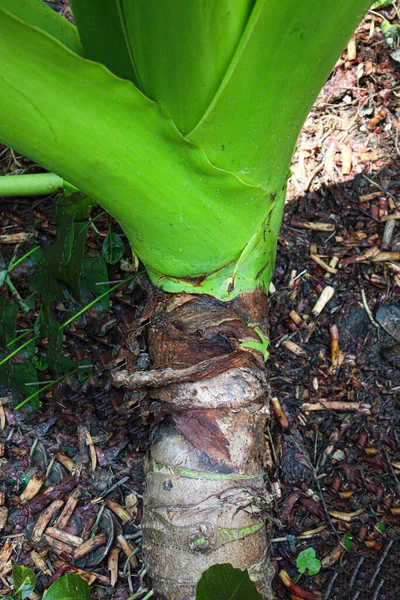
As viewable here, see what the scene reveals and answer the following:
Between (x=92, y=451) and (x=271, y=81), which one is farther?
(x=92, y=451)

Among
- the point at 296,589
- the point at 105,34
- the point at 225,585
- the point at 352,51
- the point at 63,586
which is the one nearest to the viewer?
the point at 225,585

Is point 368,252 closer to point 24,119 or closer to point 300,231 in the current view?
point 300,231

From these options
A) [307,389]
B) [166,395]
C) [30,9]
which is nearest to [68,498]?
[166,395]

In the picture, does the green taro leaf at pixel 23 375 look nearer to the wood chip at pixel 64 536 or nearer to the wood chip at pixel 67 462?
the wood chip at pixel 67 462

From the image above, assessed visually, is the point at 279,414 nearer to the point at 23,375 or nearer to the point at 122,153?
the point at 23,375

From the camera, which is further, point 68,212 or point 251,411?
point 68,212

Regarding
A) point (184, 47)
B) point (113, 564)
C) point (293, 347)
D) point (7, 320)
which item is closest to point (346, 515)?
point (293, 347)

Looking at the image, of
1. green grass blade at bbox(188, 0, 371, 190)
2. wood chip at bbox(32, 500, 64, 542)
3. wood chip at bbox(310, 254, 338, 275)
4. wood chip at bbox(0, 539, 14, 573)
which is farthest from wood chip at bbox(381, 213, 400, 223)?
wood chip at bbox(0, 539, 14, 573)
